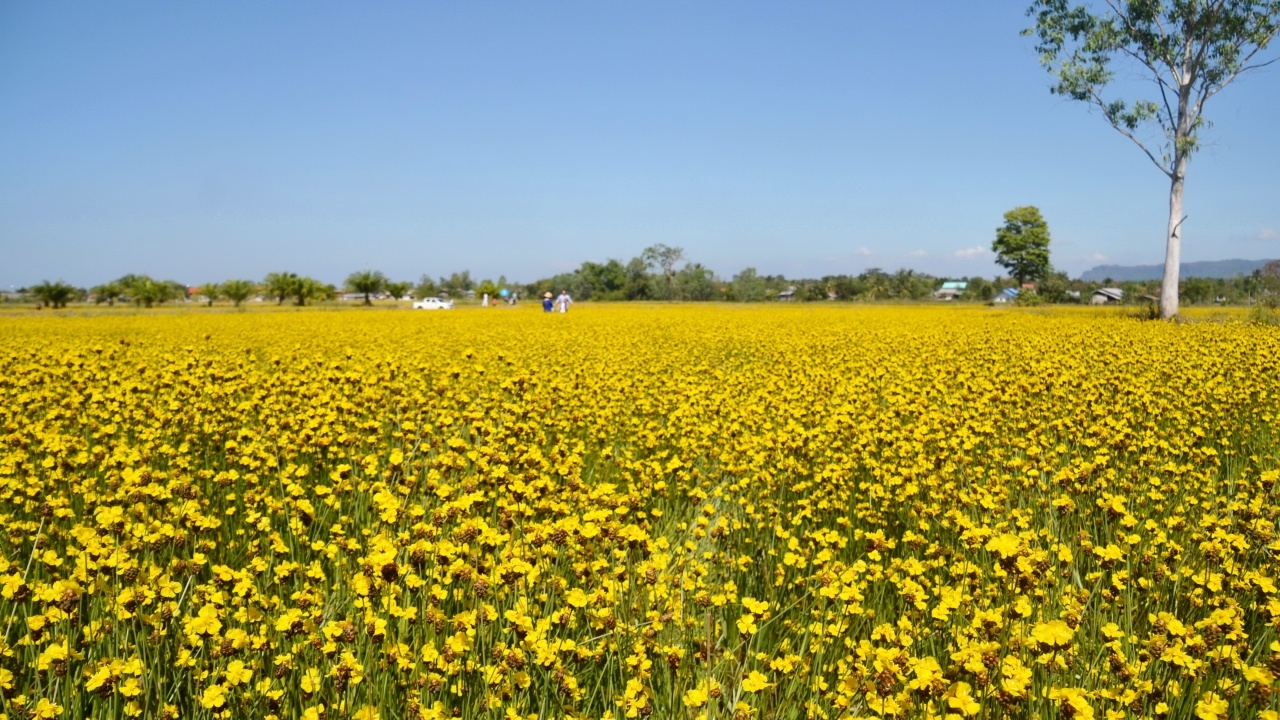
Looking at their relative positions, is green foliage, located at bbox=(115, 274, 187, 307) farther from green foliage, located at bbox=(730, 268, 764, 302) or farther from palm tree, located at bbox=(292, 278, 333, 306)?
green foliage, located at bbox=(730, 268, 764, 302)

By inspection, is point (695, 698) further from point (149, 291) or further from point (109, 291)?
point (109, 291)

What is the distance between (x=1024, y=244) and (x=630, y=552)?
9828 cm

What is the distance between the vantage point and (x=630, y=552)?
3.49m

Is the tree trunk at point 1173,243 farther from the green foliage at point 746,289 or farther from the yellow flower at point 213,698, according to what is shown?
the green foliage at point 746,289

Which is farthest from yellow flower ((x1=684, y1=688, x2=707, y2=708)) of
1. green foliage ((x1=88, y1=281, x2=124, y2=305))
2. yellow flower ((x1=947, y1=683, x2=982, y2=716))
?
green foliage ((x1=88, y1=281, x2=124, y2=305))

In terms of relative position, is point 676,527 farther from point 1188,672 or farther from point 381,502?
point 1188,672

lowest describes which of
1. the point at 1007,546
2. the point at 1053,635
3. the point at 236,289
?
the point at 1053,635

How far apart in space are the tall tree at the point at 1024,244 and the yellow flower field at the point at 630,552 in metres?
90.4

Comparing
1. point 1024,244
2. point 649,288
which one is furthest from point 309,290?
point 1024,244

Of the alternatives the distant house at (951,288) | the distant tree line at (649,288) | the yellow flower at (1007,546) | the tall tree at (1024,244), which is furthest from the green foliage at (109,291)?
the distant house at (951,288)

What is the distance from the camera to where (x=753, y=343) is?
16375 millimetres

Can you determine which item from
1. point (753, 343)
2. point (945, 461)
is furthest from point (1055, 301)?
point (945, 461)

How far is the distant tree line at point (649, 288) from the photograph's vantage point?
5131 centimetres

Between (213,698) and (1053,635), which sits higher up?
(1053,635)
